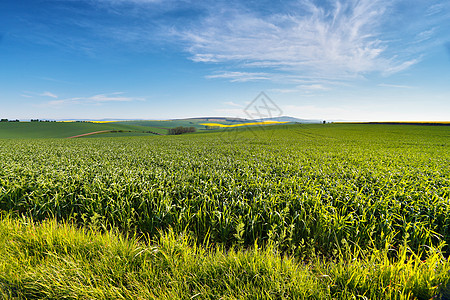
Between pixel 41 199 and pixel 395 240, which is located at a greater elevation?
pixel 41 199

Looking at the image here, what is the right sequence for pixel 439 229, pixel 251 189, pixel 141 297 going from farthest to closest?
pixel 251 189 → pixel 439 229 → pixel 141 297

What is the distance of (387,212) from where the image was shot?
12.4 ft

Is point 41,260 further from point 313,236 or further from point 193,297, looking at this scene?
point 313,236

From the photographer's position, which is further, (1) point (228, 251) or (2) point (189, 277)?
(1) point (228, 251)

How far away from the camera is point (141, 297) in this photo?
2.06 meters

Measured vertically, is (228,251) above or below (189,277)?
below

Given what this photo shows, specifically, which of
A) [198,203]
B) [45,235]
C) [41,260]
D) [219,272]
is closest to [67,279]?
[41,260]

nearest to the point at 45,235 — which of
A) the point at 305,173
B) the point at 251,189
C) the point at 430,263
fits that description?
the point at 251,189

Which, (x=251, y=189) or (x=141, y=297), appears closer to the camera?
(x=141, y=297)

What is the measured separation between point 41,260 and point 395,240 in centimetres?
591

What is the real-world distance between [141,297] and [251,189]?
3.59 metres

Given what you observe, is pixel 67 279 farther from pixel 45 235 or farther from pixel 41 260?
pixel 45 235

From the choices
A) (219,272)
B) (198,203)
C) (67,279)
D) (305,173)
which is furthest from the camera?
(305,173)

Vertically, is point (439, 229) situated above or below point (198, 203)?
below
